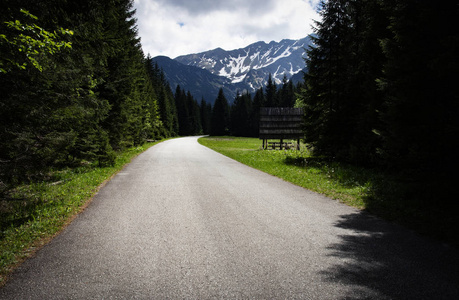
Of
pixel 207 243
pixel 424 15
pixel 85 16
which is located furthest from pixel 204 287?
pixel 85 16

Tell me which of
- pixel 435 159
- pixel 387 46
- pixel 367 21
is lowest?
pixel 435 159

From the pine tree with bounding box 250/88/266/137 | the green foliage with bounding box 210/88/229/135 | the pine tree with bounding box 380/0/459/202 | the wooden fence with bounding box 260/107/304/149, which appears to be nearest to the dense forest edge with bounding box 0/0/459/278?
the pine tree with bounding box 380/0/459/202

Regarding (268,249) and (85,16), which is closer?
(268,249)

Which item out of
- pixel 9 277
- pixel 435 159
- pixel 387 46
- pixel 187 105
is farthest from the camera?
pixel 187 105

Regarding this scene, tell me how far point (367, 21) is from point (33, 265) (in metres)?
17.3

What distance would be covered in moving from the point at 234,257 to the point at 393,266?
2.47m

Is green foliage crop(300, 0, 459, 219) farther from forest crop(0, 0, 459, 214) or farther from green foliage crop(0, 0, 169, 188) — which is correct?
green foliage crop(0, 0, 169, 188)

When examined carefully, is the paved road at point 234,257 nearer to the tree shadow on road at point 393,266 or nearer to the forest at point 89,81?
the tree shadow on road at point 393,266

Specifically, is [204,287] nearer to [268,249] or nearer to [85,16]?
[268,249]

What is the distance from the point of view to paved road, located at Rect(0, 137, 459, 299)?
9.66ft

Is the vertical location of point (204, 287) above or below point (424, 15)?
below

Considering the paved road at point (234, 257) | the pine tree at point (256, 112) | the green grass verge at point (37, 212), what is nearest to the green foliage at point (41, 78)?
the green grass verge at point (37, 212)

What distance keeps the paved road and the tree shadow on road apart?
0.01 metres

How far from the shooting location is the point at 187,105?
91562 millimetres
